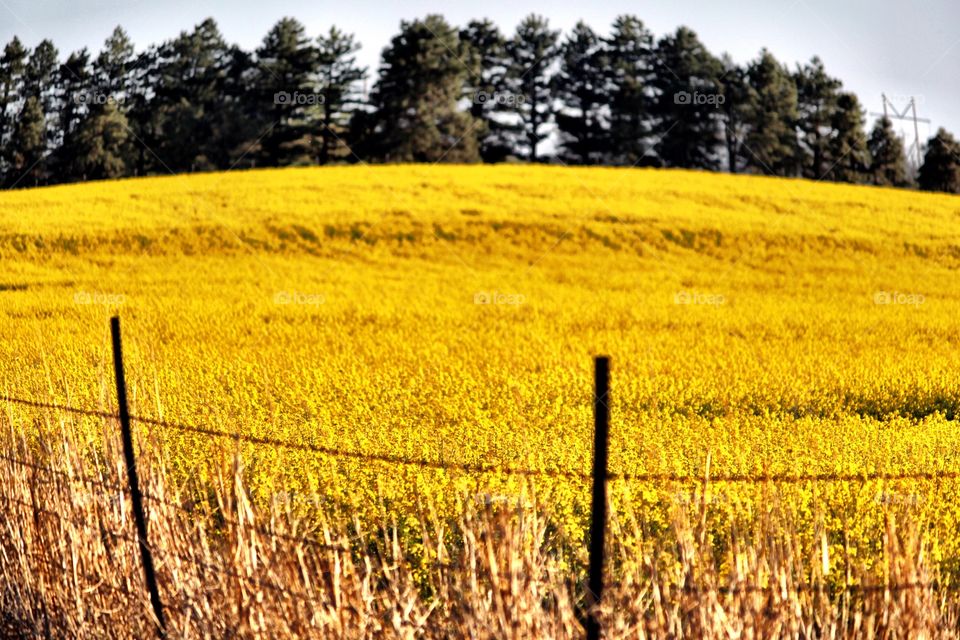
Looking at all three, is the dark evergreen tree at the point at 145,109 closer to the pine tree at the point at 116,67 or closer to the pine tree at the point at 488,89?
the pine tree at the point at 116,67

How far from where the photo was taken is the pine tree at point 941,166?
39.8 m

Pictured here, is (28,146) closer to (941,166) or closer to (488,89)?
(488,89)

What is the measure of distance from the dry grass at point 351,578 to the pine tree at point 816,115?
37316mm

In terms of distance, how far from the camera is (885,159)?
4391cm

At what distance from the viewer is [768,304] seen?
17328 mm

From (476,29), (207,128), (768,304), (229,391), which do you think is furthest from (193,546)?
(476,29)

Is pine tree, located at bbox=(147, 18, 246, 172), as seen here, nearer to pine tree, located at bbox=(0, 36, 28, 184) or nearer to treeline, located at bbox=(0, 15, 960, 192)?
treeline, located at bbox=(0, 15, 960, 192)

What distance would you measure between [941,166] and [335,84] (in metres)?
22.4

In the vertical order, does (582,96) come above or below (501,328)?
above

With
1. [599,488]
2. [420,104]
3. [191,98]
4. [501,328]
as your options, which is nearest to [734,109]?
[420,104]

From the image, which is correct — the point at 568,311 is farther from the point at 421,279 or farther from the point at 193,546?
the point at 193,546

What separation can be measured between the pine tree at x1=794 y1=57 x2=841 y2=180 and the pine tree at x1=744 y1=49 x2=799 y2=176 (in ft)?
2.04

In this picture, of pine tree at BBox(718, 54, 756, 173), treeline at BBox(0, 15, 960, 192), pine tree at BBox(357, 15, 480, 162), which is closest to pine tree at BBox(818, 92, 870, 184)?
treeline at BBox(0, 15, 960, 192)

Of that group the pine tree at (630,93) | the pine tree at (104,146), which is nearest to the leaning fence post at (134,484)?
the pine tree at (104,146)
